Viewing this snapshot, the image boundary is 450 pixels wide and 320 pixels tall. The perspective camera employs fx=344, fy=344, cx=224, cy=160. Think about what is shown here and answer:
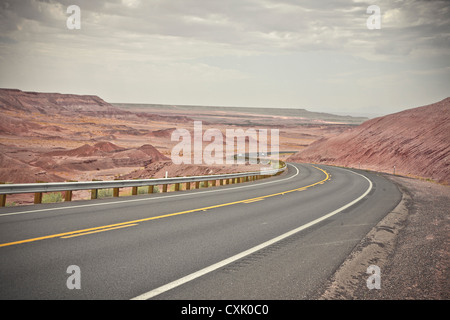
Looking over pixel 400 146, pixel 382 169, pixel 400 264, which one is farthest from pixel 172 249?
pixel 400 146

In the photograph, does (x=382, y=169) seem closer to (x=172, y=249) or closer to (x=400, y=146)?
(x=400, y=146)

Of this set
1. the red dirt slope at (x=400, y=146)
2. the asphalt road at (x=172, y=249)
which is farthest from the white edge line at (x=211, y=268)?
the red dirt slope at (x=400, y=146)

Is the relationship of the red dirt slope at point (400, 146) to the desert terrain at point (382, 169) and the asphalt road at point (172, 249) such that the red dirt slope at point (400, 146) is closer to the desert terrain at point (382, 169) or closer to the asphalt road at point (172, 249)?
the desert terrain at point (382, 169)

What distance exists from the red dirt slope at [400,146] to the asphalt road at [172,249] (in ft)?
108

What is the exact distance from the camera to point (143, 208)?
1130cm

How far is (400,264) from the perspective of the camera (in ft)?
20.9

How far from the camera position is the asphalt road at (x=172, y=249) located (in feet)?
15.5

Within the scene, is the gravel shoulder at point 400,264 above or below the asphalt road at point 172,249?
below

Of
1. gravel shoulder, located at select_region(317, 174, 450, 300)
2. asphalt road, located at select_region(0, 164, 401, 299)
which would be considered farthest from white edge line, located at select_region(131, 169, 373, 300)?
gravel shoulder, located at select_region(317, 174, 450, 300)

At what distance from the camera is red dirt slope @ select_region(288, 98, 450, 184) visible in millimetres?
43781

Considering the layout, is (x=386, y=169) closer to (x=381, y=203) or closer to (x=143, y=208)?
(x=381, y=203)

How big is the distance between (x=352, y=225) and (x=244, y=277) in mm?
5629

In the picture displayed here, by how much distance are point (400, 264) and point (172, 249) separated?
4278 millimetres
